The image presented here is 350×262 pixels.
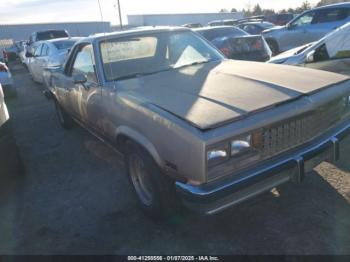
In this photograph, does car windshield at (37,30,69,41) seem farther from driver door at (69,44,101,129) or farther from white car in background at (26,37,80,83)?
driver door at (69,44,101,129)

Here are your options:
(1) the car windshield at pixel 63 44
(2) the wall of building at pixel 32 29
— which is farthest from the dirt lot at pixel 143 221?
(2) the wall of building at pixel 32 29

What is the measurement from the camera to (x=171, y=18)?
43.1 m

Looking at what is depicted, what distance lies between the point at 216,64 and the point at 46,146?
3.33 m

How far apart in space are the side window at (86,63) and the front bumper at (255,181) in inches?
79.0

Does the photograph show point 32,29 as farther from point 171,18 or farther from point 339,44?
point 339,44

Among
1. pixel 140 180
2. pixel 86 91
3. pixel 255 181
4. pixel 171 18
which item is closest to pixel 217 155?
pixel 255 181

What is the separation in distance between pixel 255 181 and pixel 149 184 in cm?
Result: 99

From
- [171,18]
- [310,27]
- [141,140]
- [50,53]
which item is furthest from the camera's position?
[171,18]

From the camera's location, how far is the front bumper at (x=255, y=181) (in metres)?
2.38

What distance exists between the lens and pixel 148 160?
2846 mm

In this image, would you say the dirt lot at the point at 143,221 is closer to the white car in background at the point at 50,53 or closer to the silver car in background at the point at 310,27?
the white car in background at the point at 50,53

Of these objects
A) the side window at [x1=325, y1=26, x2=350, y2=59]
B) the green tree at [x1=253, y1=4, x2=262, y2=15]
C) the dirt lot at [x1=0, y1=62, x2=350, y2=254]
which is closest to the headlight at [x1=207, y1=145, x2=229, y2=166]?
the dirt lot at [x1=0, y1=62, x2=350, y2=254]

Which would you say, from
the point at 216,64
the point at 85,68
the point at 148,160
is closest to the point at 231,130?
the point at 148,160

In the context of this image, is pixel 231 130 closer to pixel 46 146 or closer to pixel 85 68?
pixel 85 68
